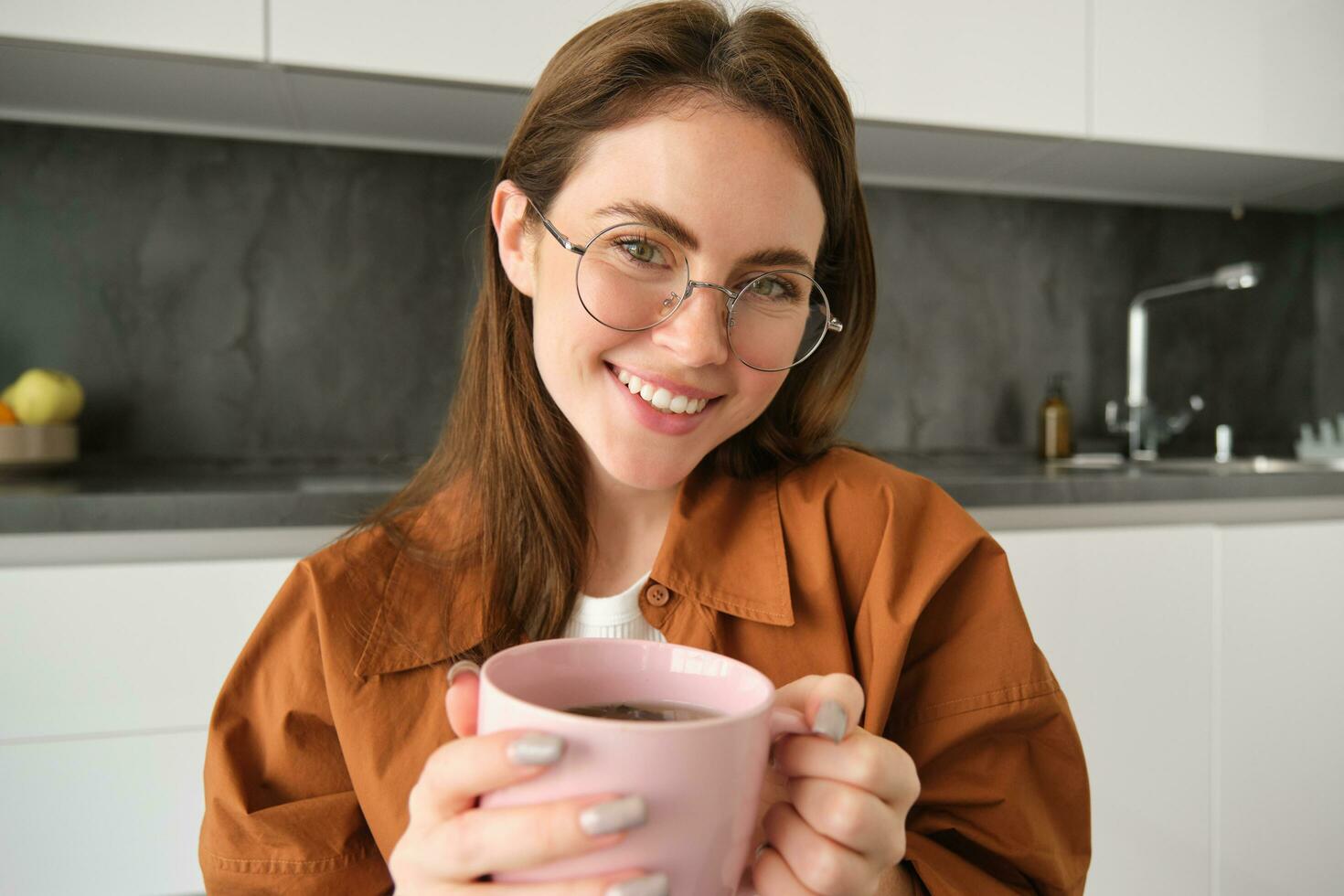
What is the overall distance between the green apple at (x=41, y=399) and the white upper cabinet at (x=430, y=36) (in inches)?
26.2

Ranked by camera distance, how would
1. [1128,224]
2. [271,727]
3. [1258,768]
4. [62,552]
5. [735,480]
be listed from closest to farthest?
[271,727]
[735,480]
[62,552]
[1258,768]
[1128,224]

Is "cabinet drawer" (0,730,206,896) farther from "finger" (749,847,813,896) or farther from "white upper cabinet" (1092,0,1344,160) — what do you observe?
"white upper cabinet" (1092,0,1344,160)

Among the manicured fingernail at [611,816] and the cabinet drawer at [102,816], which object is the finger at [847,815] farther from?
the cabinet drawer at [102,816]

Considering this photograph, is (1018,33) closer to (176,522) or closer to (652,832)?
(176,522)

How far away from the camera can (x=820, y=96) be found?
75 cm

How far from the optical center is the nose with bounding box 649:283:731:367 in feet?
2.24

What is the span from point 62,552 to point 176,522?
144 millimetres

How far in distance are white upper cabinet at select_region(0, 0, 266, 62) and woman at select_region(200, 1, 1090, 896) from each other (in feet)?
2.84

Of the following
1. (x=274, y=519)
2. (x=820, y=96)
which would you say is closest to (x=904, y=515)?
(x=820, y=96)

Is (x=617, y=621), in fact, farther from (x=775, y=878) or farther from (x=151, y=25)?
(x=151, y=25)

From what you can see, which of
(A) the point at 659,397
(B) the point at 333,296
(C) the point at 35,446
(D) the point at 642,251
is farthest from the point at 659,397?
(B) the point at 333,296

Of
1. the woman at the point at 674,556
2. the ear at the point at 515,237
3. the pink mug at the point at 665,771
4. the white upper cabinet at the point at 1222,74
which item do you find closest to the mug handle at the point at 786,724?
the pink mug at the point at 665,771

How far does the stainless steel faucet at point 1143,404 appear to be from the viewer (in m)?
2.21

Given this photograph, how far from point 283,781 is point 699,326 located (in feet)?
1.52
